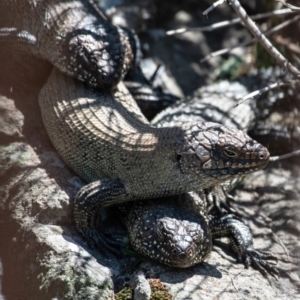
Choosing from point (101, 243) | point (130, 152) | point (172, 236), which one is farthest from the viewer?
point (130, 152)

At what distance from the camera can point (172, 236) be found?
6.57 m

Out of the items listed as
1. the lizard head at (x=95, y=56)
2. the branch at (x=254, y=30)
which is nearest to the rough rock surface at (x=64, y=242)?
the lizard head at (x=95, y=56)

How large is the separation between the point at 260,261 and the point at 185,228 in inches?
40.0

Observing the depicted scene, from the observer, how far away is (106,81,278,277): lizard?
656 centimetres

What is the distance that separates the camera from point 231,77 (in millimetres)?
10820

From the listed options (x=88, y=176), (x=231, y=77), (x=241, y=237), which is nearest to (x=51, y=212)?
(x=88, y=176)

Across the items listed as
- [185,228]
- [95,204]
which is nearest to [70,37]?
[95,204]

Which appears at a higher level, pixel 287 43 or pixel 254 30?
pixel 254 30

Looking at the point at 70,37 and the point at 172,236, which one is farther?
the point at 70,37

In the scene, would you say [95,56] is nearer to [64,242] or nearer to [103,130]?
[103,130]

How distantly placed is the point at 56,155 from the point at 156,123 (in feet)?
4.74

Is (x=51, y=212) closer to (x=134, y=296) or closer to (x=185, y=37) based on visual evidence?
(x=134, y=296)

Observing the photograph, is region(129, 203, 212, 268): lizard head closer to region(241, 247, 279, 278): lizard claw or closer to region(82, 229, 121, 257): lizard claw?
region(82, 229, 121, 257): lizard claw

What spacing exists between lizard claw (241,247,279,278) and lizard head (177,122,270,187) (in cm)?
90
